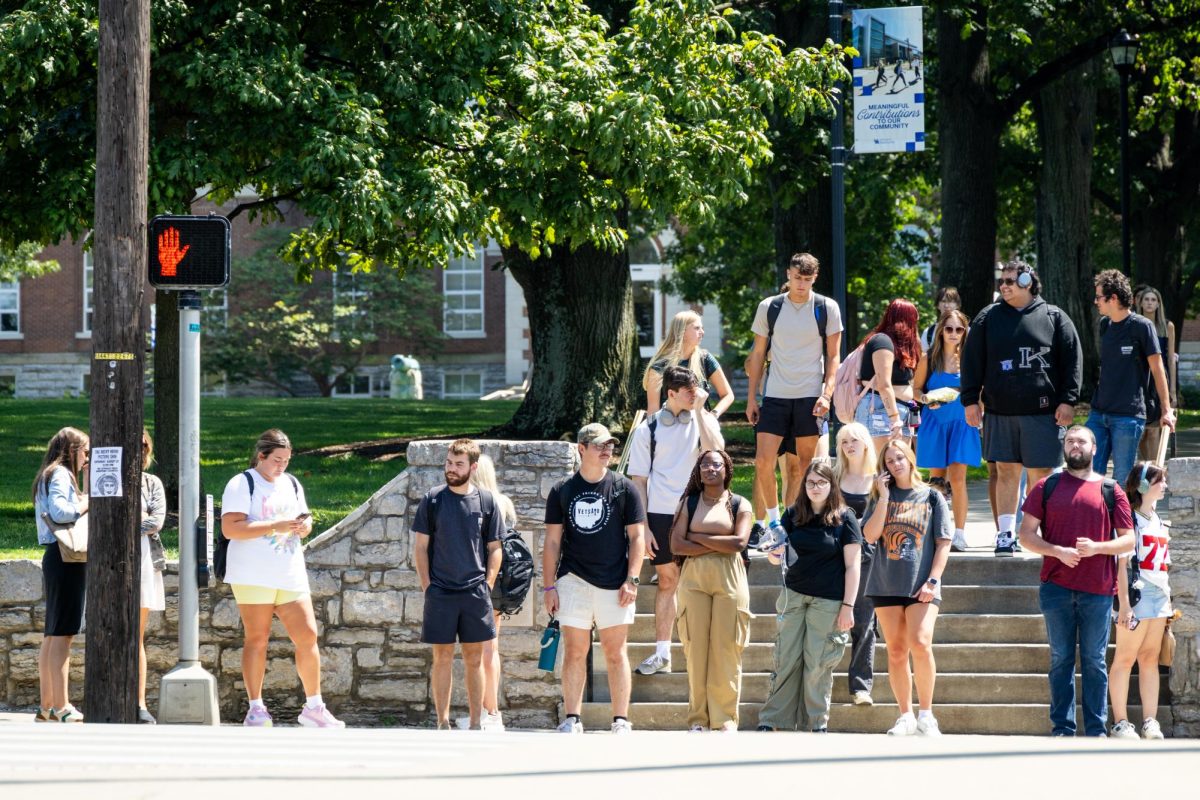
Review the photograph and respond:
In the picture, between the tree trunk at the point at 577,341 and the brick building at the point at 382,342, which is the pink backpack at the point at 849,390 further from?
the brick building at the point at 382,342

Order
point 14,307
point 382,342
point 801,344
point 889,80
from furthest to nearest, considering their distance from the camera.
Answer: point 14,307, point 382,342, point 889,80, point 801,344

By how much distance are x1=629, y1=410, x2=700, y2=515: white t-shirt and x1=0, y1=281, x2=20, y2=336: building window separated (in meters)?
41.4

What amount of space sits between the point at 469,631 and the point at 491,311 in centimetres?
4026

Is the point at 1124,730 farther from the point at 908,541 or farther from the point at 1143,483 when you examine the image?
the point at 908,541

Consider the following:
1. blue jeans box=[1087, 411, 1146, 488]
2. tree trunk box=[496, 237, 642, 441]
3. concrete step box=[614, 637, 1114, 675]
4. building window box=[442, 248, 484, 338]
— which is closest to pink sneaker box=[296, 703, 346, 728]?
concrete step box=[614, 637, 1114, 675]

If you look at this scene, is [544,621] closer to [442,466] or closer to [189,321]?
[442,466]

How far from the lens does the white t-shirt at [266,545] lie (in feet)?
28.7

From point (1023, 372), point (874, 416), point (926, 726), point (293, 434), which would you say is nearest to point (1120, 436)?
point (1023, 372)

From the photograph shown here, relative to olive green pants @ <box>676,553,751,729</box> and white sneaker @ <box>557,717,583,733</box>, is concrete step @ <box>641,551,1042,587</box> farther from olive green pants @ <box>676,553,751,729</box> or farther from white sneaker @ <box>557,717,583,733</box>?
white sneaker @ <box>557,717,583,733</box>

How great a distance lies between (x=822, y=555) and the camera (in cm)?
867

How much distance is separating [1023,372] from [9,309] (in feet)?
140

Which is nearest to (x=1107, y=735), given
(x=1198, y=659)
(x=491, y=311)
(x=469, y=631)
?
(x=1198, y=659)

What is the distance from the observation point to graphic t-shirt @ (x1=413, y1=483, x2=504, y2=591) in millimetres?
8680

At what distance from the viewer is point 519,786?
568 cm
